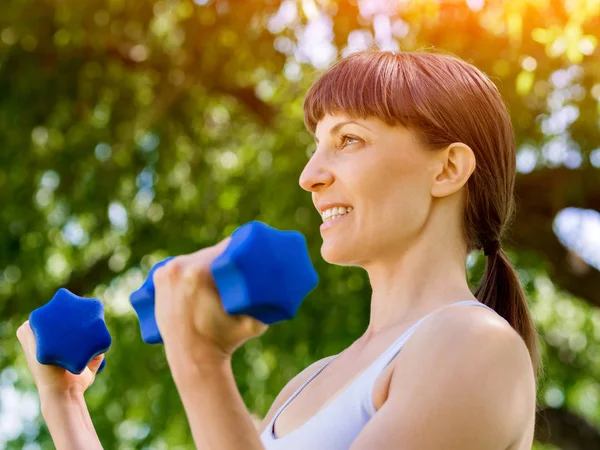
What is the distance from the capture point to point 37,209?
4.38 m

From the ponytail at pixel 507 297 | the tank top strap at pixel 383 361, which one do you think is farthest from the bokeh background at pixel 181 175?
the tank top strap at pixel 383 361

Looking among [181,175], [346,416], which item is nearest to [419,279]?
[346,416]

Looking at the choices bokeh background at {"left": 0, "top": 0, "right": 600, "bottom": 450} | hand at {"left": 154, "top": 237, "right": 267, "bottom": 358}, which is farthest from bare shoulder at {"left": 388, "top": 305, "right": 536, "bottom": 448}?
bokeh background at {"left": 0, "top": 0, "right": 600, "bottom": 450}

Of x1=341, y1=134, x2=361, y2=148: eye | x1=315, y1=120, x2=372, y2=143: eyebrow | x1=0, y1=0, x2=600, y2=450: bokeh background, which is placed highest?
x1=315, y1=120, x2=372, y2=143: eyebrow

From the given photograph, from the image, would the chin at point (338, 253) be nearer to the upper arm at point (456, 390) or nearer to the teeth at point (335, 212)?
the teeth at point (335, 212)

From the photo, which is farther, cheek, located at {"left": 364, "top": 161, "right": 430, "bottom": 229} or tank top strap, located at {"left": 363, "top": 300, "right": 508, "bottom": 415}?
cheek, located at {"left": 364, "top": 161, "right": 430, "bottom": 229}

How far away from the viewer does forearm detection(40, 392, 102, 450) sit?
4.34 ft

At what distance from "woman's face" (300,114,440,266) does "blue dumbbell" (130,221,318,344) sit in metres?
0.39

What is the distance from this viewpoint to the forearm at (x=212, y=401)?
827 mm

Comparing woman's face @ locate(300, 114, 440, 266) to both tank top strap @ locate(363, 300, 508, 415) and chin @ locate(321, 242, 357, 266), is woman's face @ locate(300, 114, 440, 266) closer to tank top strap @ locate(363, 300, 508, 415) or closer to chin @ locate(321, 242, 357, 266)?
chin @ locate(321, 242, 357, 266)

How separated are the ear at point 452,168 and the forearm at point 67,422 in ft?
2.04

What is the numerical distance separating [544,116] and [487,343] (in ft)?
10.0

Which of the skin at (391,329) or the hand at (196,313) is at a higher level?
the hand at (196,313)

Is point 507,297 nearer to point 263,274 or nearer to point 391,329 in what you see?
point 391,329
